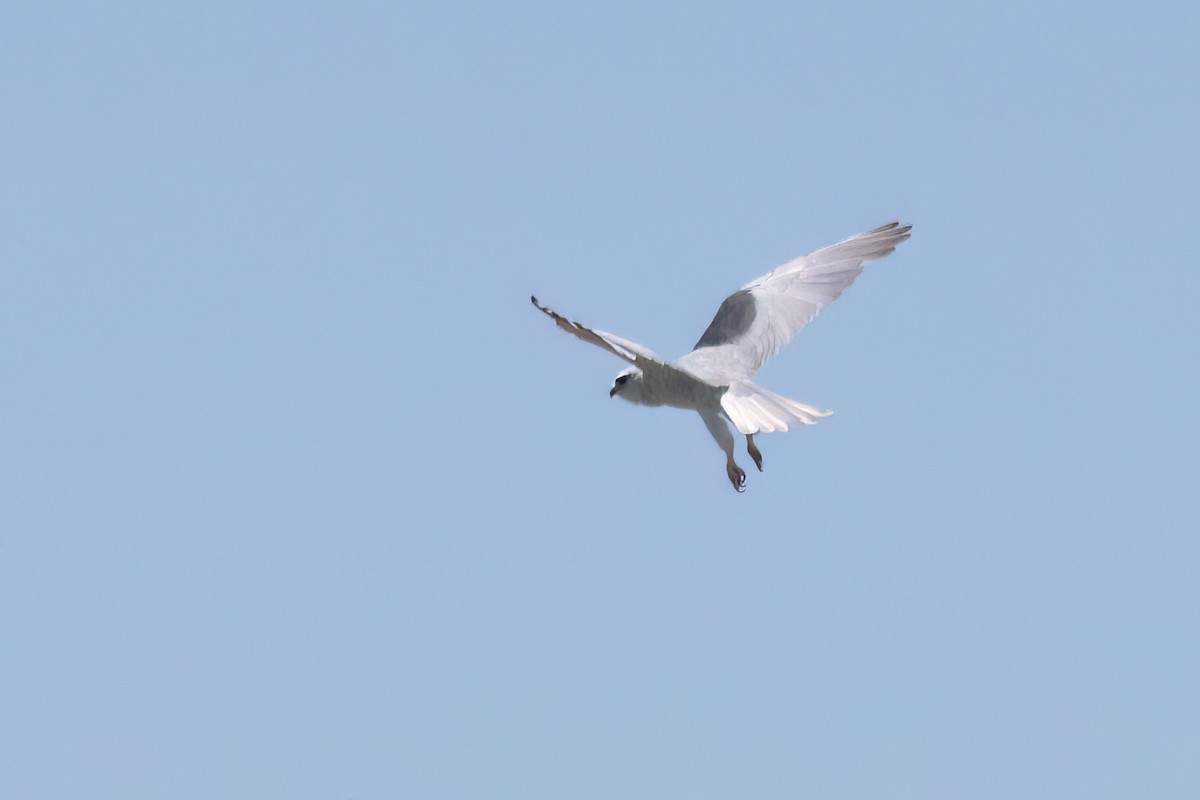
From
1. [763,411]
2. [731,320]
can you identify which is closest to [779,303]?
[731,320]

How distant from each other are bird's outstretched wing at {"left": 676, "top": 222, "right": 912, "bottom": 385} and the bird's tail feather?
1.74 metres

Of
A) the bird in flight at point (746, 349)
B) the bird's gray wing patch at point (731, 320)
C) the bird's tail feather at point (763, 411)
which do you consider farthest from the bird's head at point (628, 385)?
the bird's gray wing patch at point (731, 320)

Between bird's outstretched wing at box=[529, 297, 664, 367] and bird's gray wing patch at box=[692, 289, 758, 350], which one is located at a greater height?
bird's gray wing patch at box=[692, 289, 758, 350]

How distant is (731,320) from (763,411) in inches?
193

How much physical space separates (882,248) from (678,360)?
495 centimetres

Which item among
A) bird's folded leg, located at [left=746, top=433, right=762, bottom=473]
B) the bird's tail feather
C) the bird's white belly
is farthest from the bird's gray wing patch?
the bird's tail feather

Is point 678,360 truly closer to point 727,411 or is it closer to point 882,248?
point 727,411

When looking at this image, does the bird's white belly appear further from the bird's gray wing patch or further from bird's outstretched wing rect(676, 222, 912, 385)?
the bird's gray wing patch

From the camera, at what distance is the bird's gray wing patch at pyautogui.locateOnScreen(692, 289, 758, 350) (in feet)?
82.9

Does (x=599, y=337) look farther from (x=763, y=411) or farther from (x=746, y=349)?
(x=746, y=349)

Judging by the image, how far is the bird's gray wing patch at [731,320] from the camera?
25266 millimetres

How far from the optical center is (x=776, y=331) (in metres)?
25.3

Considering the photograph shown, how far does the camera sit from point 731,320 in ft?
84.2

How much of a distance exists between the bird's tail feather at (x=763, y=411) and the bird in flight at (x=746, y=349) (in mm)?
11
